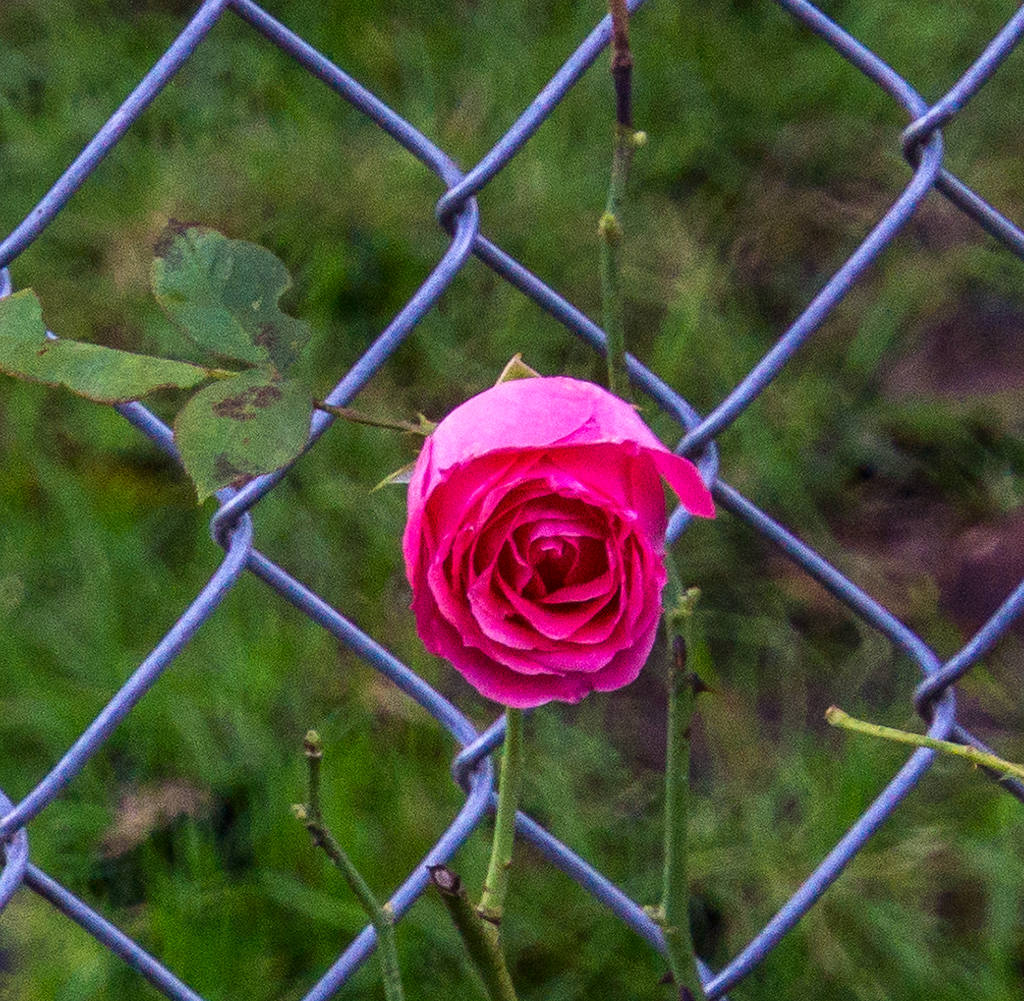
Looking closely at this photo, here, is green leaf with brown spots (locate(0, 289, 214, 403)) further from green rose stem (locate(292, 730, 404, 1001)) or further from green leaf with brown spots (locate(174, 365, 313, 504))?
green rose stem (locate(292, 730, 404, 1001))

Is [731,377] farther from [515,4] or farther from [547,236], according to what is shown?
[515,4]

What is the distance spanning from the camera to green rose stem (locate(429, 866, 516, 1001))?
505 millimetres

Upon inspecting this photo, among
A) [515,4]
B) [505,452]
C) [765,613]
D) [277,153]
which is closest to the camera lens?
[505,452]

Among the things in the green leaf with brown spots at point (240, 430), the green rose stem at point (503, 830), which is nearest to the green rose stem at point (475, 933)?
the green rose stem at point (503, 830)

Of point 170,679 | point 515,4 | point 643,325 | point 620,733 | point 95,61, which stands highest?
point 515,4

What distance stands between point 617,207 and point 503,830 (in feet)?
0.84

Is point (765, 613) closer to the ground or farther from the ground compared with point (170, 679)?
farther from the ground

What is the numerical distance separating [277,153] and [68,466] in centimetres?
47

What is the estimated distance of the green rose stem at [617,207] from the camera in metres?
0.56

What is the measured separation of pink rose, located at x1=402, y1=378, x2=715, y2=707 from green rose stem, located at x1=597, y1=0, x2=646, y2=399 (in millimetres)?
74

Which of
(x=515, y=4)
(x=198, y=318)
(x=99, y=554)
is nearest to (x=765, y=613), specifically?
(x=99, y=554)

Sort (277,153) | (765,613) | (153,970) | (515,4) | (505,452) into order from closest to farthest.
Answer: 1. (505,452)
2. (153,970)
3. (765,613)
4. (277,153)
5. (515,4)

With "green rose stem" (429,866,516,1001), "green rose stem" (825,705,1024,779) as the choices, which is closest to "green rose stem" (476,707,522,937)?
"green rose stem" (429,866,516,1001)

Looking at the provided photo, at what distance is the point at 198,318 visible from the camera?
55 centimetres
